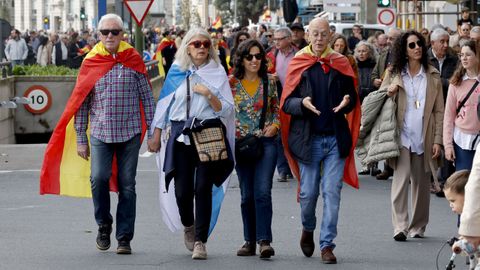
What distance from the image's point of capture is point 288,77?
10.1 m

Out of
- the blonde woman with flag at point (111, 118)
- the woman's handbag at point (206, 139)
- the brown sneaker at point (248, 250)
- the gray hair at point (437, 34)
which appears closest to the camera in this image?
the woman's handbag at point (206, 139)

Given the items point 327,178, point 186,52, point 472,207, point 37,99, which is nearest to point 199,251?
point 327,178

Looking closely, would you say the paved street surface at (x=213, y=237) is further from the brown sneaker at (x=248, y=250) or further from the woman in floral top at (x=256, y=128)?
the woman in floral top at (x=256, y=128)

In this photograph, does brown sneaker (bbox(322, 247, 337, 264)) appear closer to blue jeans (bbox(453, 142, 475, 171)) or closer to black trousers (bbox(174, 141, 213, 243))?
black trousers (bbox(174, 141, 213, 243))

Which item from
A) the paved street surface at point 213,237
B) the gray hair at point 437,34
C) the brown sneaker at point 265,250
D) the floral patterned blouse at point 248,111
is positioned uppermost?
the gray hair at point 437,34

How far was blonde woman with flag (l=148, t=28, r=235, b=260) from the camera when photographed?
9.95 meters

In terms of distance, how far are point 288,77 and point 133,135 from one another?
124cm

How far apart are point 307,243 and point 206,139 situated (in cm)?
114

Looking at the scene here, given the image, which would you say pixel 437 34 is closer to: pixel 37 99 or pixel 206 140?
pixel 206 140

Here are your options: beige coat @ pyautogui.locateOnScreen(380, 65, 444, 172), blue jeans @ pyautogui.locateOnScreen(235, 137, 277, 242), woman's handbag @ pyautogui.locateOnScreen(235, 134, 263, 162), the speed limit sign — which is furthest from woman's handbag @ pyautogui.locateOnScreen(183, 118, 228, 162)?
the speed limit sign

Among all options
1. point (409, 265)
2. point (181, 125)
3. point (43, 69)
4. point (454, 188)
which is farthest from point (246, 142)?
point (43, 69)

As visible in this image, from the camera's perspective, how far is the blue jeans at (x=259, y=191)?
398 inches

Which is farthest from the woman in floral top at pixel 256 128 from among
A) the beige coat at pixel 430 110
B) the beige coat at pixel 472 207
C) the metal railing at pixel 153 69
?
the metal railing at pixel 153 69

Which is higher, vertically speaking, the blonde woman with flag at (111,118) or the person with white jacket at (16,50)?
the person with white jacket at (16,50)
